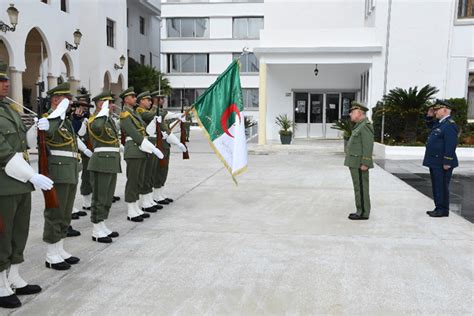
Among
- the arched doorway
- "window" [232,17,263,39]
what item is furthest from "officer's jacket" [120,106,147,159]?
"window" [232,17,263,39]

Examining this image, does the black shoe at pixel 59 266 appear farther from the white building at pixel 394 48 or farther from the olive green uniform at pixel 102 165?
the white building at pixel 394 48

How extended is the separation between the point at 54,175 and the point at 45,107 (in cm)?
85

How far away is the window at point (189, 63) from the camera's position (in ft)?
131

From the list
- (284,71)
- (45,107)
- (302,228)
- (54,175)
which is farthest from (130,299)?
(284,71)

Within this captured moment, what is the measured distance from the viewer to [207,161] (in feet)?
48.0

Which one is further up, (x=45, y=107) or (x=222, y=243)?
(x=45, y=107)

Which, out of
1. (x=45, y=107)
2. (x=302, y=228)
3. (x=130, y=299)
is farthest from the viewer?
(x=302, y=228)

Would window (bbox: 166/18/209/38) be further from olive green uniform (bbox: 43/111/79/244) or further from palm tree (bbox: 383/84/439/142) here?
olive green uniform (bbox: 43/111/79/244)

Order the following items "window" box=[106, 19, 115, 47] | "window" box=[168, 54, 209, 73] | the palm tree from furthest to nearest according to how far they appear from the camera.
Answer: "window" box=[168, 54, 209, 73] < "window" box=[106, 19, 115, 47] < the palm tree

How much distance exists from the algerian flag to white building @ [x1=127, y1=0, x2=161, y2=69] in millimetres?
30712

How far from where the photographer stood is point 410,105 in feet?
51.7

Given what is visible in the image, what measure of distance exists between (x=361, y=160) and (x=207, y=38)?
34.5 metres

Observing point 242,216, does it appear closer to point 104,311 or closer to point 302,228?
point 302,228

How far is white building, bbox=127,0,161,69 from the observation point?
36.5 meters
